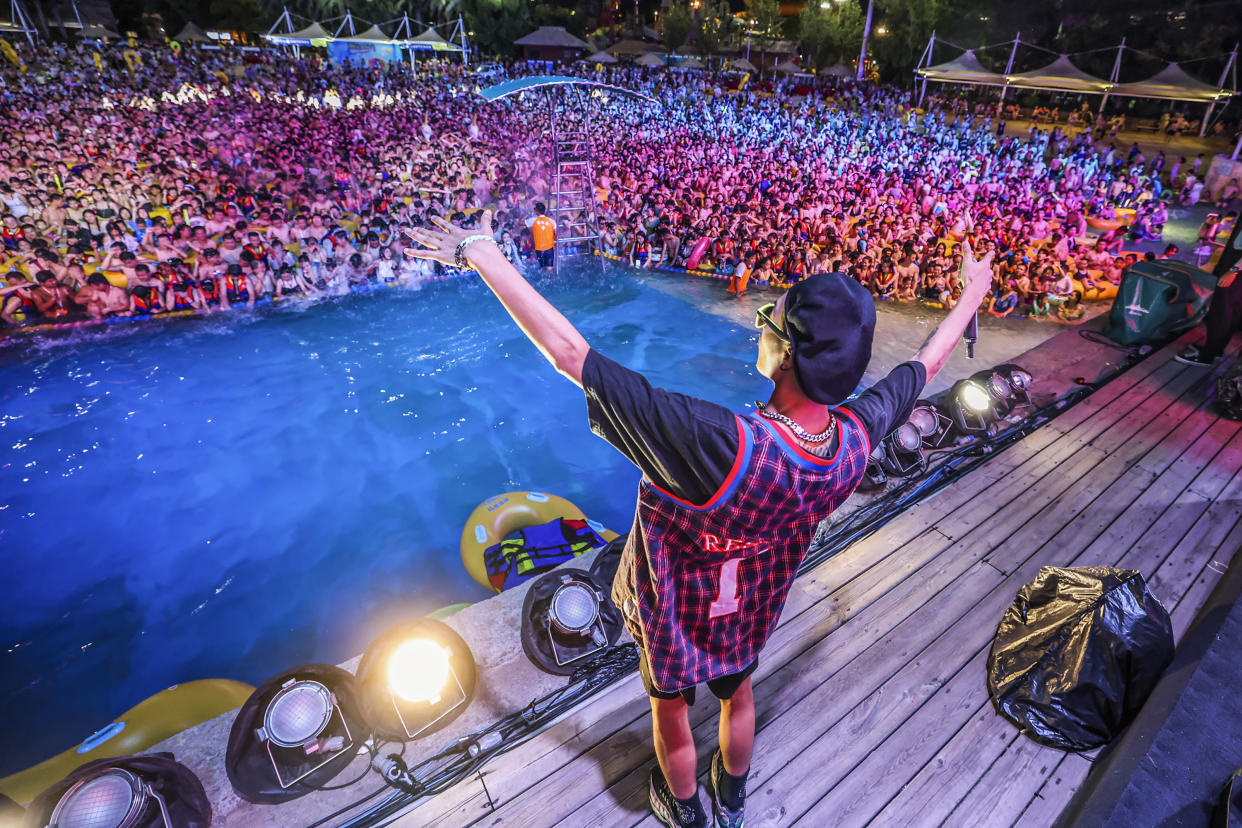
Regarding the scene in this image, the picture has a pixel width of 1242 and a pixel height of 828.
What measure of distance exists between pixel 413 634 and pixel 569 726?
0.83m

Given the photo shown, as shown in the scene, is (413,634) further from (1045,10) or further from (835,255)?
(1045,10)

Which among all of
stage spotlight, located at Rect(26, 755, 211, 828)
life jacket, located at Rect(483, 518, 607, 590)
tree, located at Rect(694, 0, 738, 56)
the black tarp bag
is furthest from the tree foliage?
stage spotlight, located at Rect(26, 755, 211, 828)

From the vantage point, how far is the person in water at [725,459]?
1.21 meters

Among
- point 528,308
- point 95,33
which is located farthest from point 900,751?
point 95,33

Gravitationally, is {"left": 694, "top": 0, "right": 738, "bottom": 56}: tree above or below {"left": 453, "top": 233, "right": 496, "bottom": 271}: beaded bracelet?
above

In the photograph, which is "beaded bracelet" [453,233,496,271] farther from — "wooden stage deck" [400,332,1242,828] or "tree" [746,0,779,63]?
"tree" [746,0,779,63]

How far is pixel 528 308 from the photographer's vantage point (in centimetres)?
123

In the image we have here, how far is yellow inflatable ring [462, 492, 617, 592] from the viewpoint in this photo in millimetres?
4781

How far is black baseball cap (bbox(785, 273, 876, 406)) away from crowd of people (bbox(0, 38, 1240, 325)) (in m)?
4.14

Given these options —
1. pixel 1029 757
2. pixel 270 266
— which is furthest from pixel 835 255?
pixel 270 266

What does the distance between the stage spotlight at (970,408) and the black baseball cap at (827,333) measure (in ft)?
13.5

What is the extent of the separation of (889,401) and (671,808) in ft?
5.32

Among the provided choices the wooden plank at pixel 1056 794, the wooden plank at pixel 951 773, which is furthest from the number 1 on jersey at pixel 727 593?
the wooden plank at pixel 1056 794

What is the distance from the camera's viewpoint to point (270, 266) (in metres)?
9.73
